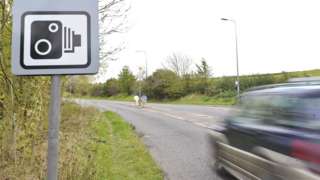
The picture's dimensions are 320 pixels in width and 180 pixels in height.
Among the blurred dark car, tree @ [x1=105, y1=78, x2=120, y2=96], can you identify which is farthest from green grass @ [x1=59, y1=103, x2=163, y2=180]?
tree @ [x1=105, y1=78, x2=120, y2=96]

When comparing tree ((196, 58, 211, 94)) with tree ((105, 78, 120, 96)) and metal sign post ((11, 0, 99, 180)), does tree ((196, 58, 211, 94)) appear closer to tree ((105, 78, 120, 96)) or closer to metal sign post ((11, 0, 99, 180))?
tree ((105, 78, 120, 96))

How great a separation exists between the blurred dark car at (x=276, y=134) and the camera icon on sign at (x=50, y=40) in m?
2.71

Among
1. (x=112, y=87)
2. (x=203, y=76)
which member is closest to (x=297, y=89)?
(x=203, y=76)

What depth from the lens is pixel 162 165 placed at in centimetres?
965

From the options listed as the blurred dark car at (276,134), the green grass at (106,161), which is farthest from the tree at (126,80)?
the blurred dark car at (276,134)

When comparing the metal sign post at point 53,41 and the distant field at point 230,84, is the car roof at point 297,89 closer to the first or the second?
the metal sign post at point 53,41

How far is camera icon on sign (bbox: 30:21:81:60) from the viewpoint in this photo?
8.80 feet

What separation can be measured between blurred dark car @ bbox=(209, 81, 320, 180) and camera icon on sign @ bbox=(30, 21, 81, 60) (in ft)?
8.90

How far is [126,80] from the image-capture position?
90.4m

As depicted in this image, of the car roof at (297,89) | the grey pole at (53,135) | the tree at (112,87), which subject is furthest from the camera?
the tree at (112,87)

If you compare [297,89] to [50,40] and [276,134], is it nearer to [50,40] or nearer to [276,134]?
[276,134]

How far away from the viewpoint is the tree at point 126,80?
89956 millimetres

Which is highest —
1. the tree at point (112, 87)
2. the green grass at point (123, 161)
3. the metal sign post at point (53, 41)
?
the tree at point (112, 87)

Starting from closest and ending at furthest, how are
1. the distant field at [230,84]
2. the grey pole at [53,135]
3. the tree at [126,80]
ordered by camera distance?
the grey pole at [53,135] → the distant field at [230,84] → the tree at [126,80]
